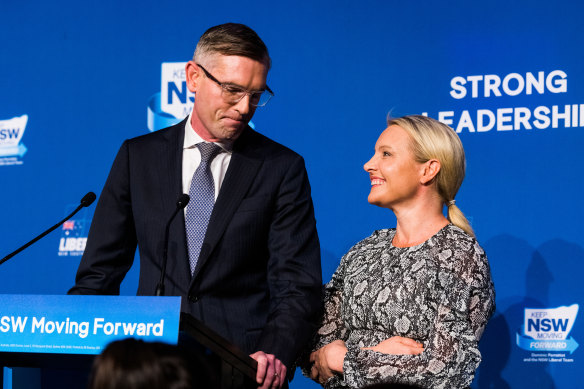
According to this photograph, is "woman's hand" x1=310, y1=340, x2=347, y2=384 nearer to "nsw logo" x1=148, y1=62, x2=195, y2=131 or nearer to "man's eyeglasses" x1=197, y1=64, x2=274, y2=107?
"man's eyeglasses" x1=197, y1=64, x2=274, y2=107

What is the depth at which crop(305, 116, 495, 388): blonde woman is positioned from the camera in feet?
7.84

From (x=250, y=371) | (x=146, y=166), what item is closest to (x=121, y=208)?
(x=146, y=166)

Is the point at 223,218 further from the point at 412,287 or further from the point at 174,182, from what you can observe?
the point at 412,287

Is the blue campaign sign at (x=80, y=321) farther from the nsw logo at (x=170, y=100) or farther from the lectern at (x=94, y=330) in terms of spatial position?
the nsw logo at (x=170, y=100)

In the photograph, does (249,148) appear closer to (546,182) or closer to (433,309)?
(433,309)

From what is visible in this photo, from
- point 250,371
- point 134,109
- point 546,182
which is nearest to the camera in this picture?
point 250,371

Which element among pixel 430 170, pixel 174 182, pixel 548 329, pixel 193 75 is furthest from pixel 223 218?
pixel 548 329

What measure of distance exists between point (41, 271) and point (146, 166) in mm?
2075

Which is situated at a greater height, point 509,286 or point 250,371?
point 509,286

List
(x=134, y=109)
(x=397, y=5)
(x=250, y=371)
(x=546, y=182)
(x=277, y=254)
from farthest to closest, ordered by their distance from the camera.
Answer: (x=134, y=109) < (x=397, y=5) < (x=546, y=182) < (x=277, y=254) < (x=250, y=371)

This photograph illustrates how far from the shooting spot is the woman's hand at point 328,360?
98.7 inches

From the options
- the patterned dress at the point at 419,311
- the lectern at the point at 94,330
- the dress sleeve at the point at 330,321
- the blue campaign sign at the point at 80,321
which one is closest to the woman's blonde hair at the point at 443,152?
the patterned dress at the point at 419,311

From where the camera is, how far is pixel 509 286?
3543 millimetres

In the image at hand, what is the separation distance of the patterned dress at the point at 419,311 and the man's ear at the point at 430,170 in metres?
0.18
